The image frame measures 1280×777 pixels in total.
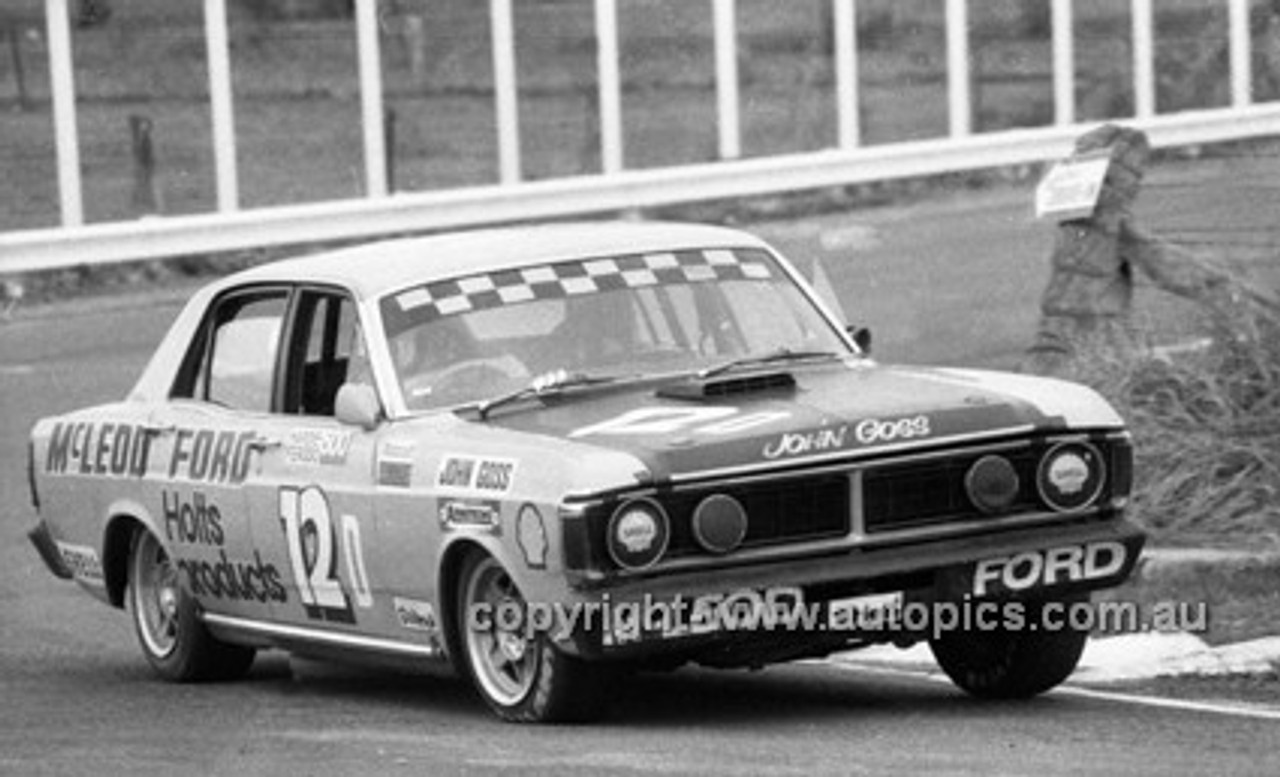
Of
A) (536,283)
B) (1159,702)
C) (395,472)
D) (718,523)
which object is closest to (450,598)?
(395,472)

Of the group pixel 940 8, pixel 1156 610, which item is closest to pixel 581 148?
pixel 940 8

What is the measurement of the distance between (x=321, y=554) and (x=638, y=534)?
1.68m

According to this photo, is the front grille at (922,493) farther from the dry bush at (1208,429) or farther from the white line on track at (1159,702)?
the dry bush at (1208,429)

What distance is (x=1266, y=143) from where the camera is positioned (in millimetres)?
25531

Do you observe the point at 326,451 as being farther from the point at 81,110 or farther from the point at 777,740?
the point at 81,110

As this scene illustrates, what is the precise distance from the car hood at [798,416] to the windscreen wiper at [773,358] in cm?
23

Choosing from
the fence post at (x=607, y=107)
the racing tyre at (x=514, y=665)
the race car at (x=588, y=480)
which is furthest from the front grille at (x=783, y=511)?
the fence post at (x=607, y=107)

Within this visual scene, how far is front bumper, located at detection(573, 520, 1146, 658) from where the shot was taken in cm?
980

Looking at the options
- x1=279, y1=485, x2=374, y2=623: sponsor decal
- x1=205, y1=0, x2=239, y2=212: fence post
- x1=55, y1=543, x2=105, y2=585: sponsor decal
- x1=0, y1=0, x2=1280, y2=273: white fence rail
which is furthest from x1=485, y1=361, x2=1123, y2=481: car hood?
x1=205, y1=0, x2=239, y2=212: fence post

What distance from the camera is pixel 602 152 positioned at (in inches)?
905

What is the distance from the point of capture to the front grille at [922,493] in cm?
1007

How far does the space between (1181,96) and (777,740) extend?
1625 centimetres

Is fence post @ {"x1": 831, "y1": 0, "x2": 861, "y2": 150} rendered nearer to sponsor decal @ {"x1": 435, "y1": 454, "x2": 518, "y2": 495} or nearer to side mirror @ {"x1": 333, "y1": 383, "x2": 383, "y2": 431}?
side mirror @ {"x1": 333, "y1": 383, "x2": 383, "y2": 431}

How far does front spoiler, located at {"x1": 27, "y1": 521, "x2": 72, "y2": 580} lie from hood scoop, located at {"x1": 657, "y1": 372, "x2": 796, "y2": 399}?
318 centimetres
